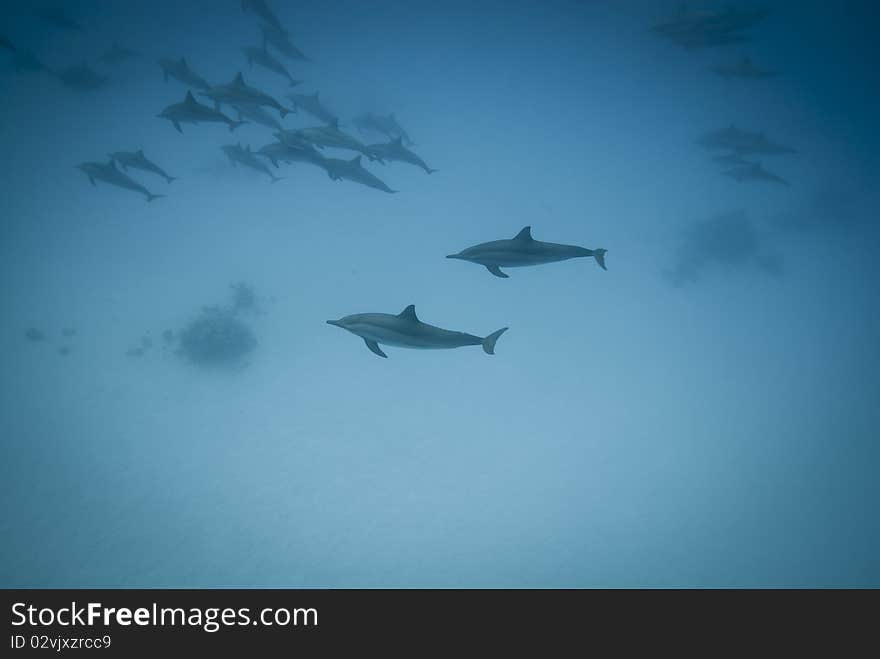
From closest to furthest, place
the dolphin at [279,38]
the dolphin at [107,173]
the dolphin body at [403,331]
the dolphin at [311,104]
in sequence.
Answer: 1. the dolphin body at [403,331]
2. the dolphin at [107,173]
3. the dolphin at [279,38]
4. the dolphin at [311,104]

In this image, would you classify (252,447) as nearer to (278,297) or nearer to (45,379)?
(278,297)

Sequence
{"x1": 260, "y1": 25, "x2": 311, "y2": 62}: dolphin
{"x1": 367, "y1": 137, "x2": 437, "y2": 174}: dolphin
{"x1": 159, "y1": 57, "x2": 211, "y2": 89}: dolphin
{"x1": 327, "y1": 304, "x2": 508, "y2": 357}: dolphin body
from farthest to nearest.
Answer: {"x1": 260, "y1": 25, "x2": 311, "y2": 62}: dolphin → {"x1": 367, "y1": 137, "x2": 437, "y2": 174}: dolphin → {"x1": 159, "y1": 57, "x2": 211, "y2": 89}: dolphin → {"x1": 327, "y1": 304, "x2": 508, "y2": 357}: dolphin body

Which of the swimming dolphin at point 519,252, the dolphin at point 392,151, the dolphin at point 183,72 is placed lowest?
the swimming dolphin at point 519,252

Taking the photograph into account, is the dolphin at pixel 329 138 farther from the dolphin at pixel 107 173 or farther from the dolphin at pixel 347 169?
the dolphin at pixel 107 173

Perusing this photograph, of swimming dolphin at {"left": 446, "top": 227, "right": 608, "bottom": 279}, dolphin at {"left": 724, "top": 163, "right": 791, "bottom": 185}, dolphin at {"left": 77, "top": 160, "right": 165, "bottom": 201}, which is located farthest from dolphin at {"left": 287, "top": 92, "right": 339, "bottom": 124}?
dolphin at {"left": 724, "top": 163, "right": 791, "bottom": 185}

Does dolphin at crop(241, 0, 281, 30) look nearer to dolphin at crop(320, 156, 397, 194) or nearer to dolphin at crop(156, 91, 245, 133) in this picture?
dolphin at crop(156, 91, 245, 133)

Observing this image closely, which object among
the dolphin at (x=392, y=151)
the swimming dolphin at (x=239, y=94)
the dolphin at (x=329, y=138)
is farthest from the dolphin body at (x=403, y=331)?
the dolphin at (x=392, y=151)

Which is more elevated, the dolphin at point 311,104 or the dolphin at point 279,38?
the dolphin at point 279,38

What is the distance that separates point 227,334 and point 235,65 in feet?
51.1

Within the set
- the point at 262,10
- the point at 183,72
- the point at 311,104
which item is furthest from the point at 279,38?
the point at 183,72

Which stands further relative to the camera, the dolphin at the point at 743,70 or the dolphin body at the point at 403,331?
the dolphin at the point at 743,70

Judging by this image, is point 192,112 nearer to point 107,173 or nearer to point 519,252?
point 107,173

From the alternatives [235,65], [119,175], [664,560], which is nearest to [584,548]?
[664,560]
